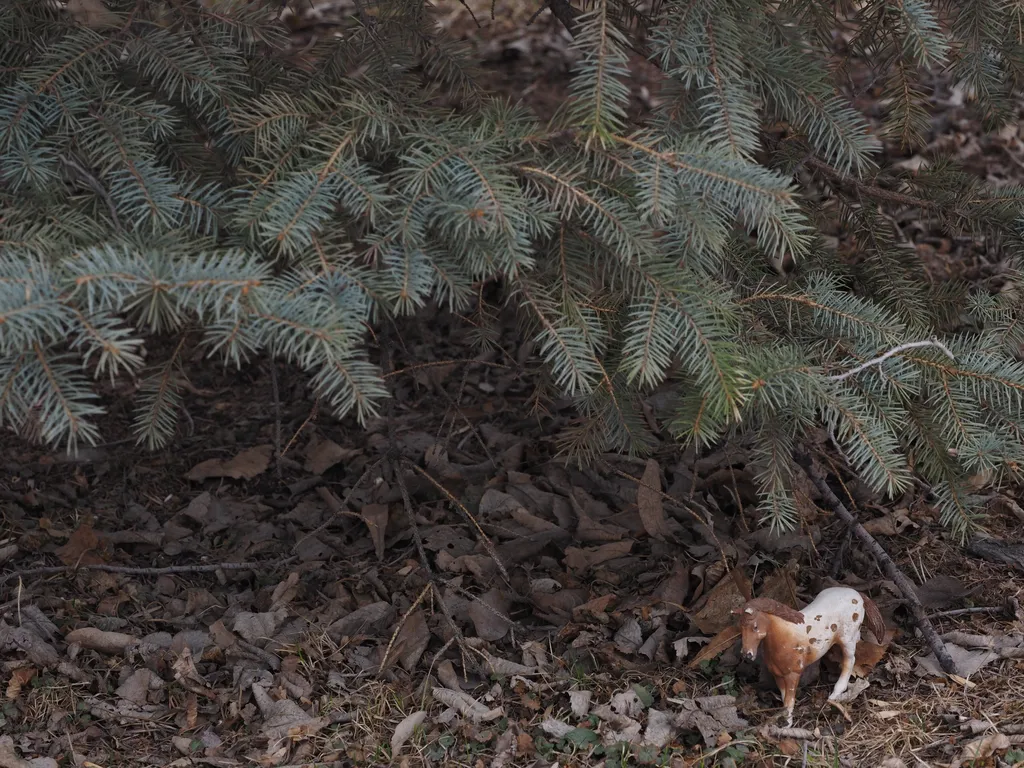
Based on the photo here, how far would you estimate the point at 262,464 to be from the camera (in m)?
2.93

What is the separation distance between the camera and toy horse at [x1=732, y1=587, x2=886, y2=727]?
1.83 meters

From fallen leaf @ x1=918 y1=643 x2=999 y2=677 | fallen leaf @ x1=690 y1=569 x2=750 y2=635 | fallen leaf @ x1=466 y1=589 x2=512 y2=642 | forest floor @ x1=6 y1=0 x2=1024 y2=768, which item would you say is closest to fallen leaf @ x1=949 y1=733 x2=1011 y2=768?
forest floor @ x1=6 y1=0 x2=1024 y2=768

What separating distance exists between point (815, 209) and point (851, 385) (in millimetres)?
791

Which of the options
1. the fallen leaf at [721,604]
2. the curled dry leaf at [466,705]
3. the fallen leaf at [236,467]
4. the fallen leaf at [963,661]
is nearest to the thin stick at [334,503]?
the fallen leaf at [236,467]

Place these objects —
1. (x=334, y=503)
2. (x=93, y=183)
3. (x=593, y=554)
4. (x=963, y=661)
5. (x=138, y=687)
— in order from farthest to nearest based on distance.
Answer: (x=334, y=503), (x=593, y=554), (x=138, y=687), (x=963, y=661), (x=93, y=183)

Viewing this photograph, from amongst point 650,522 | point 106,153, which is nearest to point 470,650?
point 650,522

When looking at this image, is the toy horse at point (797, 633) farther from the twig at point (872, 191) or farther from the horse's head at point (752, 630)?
the twig at point (872, 191)

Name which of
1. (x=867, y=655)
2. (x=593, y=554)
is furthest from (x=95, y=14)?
(x=867, y=655)

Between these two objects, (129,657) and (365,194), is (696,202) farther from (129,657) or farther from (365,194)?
(129,657)

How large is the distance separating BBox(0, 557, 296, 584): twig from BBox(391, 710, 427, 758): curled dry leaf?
2.31 feet

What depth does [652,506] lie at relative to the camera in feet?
8.13

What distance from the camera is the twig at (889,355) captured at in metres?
1.80

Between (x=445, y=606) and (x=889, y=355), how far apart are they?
116 cm

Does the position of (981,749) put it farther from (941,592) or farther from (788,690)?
(941,592)
